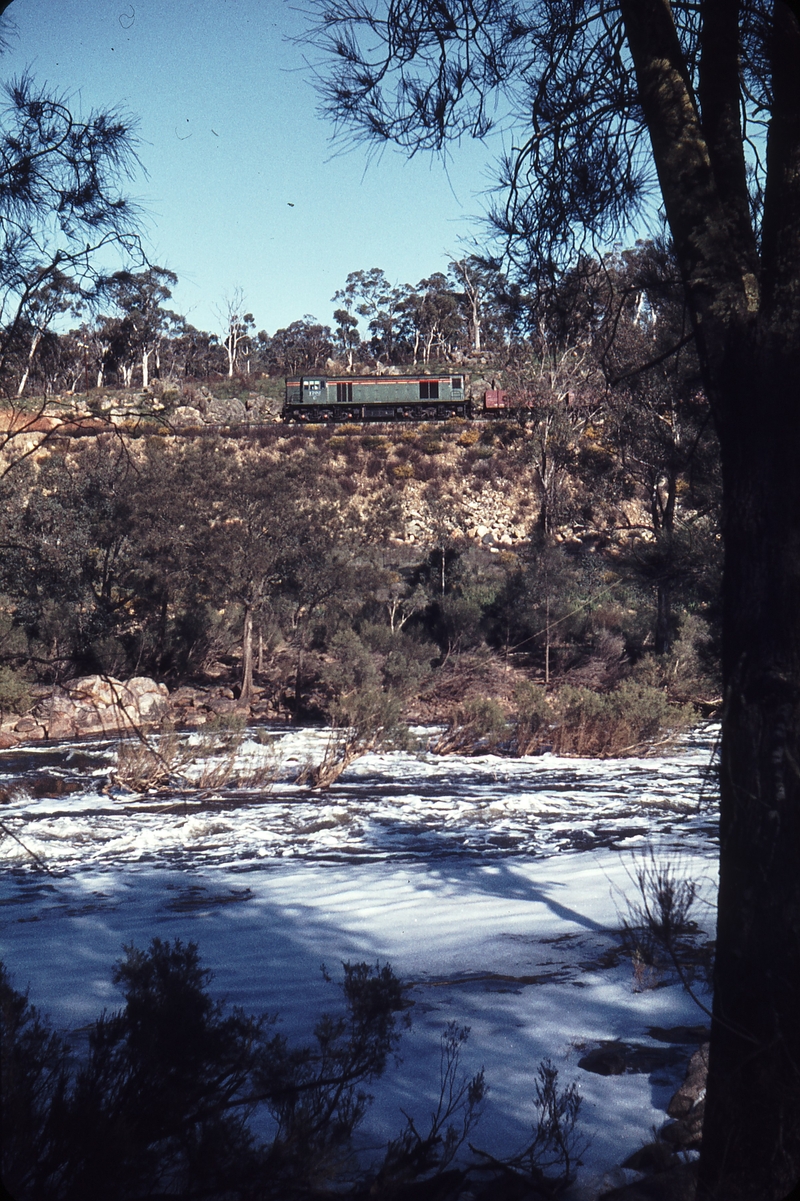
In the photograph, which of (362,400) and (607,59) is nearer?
(607,59)

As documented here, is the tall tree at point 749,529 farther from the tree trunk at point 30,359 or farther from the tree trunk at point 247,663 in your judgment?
the tree trunk at point 247,663

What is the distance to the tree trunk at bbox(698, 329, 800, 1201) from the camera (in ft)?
8.04

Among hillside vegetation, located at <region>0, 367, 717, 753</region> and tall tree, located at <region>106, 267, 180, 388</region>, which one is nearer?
tall tree, located at <region>106, 267, 180, 388</region>

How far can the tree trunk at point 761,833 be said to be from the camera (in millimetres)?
2451

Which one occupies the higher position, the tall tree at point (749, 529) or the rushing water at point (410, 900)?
the tall tree at point (749, 529)

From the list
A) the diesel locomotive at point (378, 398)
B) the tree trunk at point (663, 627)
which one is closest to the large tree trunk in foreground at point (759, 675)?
the tree trunk at point (663, 627)

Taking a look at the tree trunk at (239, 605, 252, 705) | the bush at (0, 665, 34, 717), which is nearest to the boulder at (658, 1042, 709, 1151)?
the bush at (0, 665, 34, 717)

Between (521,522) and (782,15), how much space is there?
116ft

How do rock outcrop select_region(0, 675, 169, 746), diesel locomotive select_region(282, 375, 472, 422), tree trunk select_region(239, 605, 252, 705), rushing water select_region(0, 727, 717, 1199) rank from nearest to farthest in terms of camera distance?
rushing water select_region(0, 727, 717, 1199) → rock outcrop select_region(0, 675, 169, 746) → tree trunk select_region(239, 605, 252, 705) → diesel locomotive select_region(282, 375, 472, 422)

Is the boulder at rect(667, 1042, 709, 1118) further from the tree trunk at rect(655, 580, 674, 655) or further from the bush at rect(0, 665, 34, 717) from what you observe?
the tree trunk at rect(655, 580, 674, 655)

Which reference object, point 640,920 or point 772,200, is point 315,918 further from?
point 772,200

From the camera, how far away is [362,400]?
4597cm

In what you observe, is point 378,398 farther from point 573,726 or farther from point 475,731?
point 573,726

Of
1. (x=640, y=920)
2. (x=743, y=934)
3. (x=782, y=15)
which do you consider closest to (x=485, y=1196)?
(x=743, y=934)
